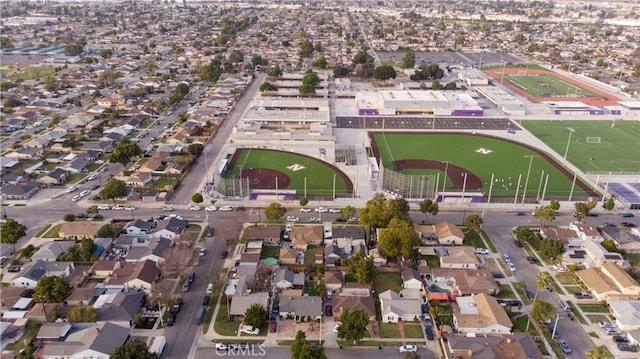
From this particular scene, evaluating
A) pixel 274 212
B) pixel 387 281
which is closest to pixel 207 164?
pixel 274 212

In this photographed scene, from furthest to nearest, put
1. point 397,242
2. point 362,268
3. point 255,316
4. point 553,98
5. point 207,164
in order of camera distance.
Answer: point 553,98
point 207,164
point 397,242
point 362,268
point 255,316

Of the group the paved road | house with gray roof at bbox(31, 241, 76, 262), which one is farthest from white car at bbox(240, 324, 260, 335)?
the paved road

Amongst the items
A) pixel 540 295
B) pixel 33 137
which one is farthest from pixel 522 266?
pixel 33 137

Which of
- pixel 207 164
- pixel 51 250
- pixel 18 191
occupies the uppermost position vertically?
pixel 18 191

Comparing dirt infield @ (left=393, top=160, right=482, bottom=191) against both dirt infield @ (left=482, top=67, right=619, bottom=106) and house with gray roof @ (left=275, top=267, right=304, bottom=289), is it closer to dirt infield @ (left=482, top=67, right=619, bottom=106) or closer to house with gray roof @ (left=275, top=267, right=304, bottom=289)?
house with gray roof @ (left=275, top=267, right=304, bottom=289)

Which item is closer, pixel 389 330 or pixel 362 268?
pixel 389 330

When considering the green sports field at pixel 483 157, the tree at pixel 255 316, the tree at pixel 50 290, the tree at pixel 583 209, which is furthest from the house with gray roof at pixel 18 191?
the tree at pixel 583 209

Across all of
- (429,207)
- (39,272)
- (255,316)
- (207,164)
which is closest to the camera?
(255,316)

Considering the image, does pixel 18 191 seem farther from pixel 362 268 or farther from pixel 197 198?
pixel 362 268
